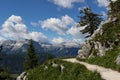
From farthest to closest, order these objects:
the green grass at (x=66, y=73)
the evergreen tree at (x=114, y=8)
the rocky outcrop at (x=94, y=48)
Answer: the evergreen tree at (x=114, y=8), the rocky outcrop at (x=94, y=48), the green grass at (x=66, y=73)

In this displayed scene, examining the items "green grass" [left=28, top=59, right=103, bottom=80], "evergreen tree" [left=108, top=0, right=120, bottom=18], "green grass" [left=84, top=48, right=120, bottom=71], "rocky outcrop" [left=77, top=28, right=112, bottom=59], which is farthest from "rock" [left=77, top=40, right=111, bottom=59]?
"evergreen tree" [left=108, top=0, right=120, bottom=18]

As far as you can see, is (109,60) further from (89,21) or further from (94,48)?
(89,21)

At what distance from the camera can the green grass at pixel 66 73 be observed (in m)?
24.3

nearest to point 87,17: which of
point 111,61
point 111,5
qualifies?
point 111,5

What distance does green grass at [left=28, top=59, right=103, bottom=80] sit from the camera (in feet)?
79.8

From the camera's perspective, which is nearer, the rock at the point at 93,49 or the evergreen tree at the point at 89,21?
the rock at the point at 93,49

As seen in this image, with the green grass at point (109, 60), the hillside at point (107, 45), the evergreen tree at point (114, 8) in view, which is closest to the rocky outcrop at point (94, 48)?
the hillside at point (107, 45)

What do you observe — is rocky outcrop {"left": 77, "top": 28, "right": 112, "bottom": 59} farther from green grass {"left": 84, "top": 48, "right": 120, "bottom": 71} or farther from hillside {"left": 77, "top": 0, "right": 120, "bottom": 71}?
green grass {"left": 84, "top": 48, "right": 120, "bottom": 71}

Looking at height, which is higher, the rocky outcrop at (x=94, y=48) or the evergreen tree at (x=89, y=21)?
the evergreen tree at (x=89, y=21)

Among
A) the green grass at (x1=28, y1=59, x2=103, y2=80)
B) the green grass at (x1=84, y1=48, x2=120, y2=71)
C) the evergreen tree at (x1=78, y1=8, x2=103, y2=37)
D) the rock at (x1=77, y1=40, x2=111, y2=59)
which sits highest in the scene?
the evergreen tree at (x1=78, y1=8, x2=103, y2=37)

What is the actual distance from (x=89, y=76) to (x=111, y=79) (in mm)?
2111

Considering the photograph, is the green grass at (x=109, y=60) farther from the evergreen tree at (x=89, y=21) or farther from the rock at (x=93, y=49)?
the evergreen tree at (x=89, y=21)

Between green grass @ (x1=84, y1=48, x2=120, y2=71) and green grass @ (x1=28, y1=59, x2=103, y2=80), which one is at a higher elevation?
green grass @ (x1=84, y1=48, x2=120, y2=71)

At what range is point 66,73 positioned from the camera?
29297 millimetres
